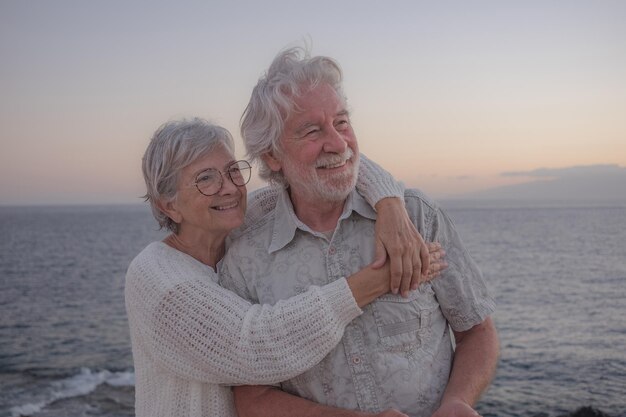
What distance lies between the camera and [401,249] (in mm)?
2686

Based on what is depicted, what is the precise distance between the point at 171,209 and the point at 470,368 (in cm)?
160

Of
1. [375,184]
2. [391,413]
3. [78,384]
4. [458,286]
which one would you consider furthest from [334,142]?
[78,384]

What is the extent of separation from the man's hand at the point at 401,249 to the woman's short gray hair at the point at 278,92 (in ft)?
2.04

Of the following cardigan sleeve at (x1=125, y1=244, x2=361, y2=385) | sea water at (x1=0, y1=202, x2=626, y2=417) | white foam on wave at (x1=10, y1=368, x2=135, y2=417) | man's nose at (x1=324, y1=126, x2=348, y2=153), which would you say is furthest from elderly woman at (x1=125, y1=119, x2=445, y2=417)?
white foam on wave at (x1=10, y1=368, x2=135, y2=417)

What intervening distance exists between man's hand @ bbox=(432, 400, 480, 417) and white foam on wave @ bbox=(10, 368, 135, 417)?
600 inches

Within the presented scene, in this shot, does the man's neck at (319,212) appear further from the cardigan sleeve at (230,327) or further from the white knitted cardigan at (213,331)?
the cardigan sleeve at (230,327)

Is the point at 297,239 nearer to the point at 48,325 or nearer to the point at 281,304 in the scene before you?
the point at 281,304

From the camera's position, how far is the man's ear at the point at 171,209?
121 inches

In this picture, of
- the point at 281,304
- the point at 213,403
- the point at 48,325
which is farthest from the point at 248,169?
the point at 48,325

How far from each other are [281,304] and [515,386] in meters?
16.5

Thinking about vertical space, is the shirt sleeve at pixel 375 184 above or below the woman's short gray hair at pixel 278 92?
below

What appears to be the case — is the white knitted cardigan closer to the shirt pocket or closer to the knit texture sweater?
the knit texture sweater

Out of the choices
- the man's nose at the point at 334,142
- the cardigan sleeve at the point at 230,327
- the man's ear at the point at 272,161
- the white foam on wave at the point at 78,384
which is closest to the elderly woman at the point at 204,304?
the cardigan sleeve at the point at 230,327

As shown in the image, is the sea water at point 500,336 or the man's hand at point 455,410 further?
the sea water at point 500,336
